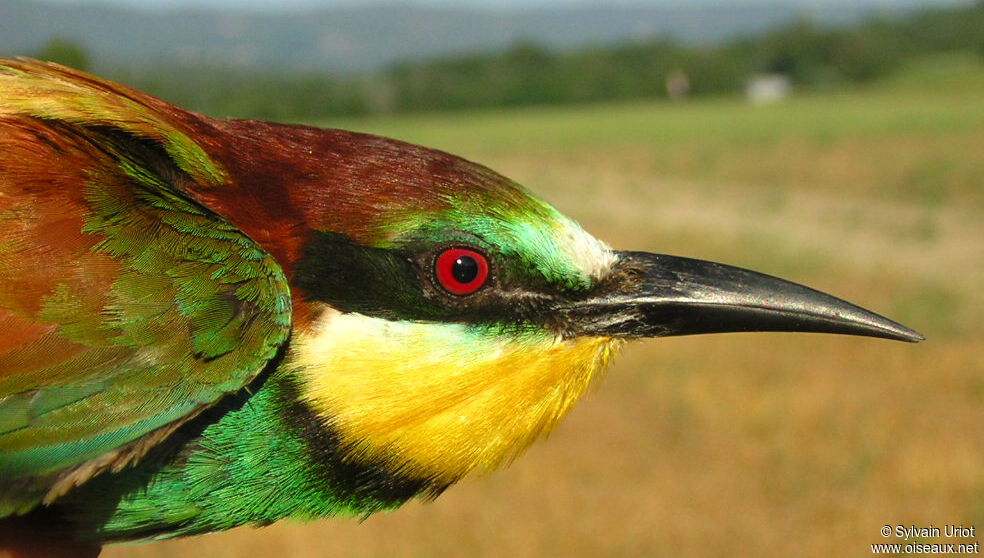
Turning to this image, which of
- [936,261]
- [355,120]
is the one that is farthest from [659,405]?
[355,120]

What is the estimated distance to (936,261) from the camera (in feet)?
70.4

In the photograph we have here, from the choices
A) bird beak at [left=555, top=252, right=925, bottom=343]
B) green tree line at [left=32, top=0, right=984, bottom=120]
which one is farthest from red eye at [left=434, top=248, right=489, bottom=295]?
green tree line at [left=32, top=0, right=984, bottom=120]

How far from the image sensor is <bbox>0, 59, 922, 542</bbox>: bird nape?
1.86 metres

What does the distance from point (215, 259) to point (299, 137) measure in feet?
1.35

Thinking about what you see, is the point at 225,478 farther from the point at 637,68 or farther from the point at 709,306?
the point at 637,68

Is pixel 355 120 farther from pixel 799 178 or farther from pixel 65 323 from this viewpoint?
pixel 65 323

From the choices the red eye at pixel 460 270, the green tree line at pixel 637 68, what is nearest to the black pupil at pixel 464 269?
the red eye at pixel 460 270

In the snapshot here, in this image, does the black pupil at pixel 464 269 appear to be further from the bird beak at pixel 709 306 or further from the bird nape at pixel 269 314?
the bird beak at pixel 709 306

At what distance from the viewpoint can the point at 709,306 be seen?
2.23 m

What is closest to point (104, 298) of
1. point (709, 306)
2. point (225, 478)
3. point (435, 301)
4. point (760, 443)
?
point (225, 478)

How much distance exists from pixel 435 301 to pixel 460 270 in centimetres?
8

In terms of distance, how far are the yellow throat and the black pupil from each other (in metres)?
0.10

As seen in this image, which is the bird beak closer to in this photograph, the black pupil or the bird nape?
the bird nape

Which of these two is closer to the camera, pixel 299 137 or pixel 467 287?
pixel 467 287
